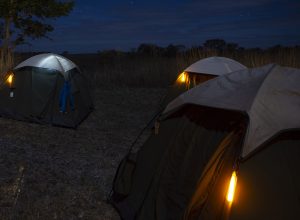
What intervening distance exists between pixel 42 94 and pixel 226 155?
6.81 metres

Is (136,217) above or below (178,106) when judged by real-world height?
below

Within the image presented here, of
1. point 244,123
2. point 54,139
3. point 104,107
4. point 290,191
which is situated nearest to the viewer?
point 290,191

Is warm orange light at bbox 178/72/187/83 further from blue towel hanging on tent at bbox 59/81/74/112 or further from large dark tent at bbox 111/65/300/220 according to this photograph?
large dark tent at bbox 111/65/300/220

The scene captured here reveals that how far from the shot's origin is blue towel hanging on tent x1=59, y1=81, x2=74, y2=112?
9.71m

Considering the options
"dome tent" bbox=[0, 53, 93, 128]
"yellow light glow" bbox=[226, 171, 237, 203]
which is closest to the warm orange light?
"dome tent" bbox=[0, 53, 93, 128]

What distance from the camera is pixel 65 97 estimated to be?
973 centimetres

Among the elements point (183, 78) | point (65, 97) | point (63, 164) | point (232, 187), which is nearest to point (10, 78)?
point (65, 97)

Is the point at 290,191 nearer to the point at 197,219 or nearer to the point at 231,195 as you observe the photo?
the point at 231,195

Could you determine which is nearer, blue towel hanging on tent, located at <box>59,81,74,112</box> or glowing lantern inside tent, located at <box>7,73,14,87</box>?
blue towel hanging on tent, located at <box>59,81,74,112</box>

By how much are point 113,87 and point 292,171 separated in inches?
552

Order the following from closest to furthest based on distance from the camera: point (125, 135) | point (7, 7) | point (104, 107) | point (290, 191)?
1. point (290, 191)
2. point (125, 135)
3. point (104, 107)
4. point (7, 7)

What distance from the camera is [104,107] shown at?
41.8 ft

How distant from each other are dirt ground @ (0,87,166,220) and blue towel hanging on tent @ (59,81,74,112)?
56 centimetres

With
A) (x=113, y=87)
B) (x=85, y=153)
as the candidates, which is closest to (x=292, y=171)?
(x=85, y=153)
